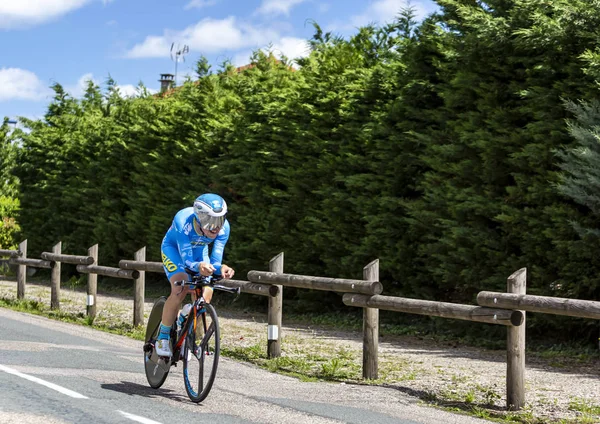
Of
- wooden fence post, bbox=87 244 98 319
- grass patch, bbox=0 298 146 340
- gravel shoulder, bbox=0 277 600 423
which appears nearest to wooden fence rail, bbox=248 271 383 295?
gravel shoulder, bbox=0 277 600 423

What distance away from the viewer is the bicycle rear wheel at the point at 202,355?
7.75 m

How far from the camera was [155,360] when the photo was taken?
28.1 ft

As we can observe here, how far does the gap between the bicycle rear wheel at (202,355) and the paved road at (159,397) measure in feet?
0.55

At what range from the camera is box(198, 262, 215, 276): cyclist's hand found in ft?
25.5

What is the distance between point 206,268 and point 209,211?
507 mm

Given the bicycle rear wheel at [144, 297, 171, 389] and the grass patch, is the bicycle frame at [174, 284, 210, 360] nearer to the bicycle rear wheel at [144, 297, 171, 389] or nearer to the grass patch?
the bicycle rear wheel at [144, 297, 171, 389]

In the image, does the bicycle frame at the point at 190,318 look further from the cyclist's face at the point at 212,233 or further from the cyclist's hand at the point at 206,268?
the cyclist's face at the point at 212,233

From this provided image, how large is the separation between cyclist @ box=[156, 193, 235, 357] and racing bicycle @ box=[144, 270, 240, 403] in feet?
0.29

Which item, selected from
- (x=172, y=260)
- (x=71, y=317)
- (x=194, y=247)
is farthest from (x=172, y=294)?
(x=71, y=317)

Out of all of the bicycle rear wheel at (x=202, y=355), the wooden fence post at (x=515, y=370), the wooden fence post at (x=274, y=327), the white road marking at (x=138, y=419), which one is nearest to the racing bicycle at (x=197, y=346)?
the bicycle rear wheel at (x=202, y=355)

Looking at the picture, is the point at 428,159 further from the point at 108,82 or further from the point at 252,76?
the point at 108,82

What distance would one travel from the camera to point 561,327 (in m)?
12.1

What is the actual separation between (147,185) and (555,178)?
12963mm

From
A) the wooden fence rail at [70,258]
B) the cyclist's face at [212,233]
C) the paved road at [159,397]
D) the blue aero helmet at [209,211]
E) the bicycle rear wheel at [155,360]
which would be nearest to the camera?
the paved road at [159,397]
